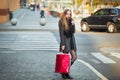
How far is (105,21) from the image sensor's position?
32844 mm

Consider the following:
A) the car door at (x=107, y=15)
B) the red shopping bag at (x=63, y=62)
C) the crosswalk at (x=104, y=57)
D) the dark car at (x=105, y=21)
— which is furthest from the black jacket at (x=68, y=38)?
the car door at (x=107, y=15)

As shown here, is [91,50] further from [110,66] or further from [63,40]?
[63,40]

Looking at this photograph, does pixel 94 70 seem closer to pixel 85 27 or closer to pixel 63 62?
pixel 63 62

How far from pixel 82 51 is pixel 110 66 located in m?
5.11

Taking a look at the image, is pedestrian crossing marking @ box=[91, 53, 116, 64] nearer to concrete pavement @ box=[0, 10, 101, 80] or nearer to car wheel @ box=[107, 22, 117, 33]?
concrete pavement @ box=[0, 10, 101, 80]

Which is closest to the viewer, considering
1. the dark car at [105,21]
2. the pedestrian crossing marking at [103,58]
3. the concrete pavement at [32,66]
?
the concrete pavement at [32,66]

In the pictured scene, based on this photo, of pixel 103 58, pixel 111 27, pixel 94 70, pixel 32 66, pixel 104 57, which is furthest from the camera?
pixel 111 27

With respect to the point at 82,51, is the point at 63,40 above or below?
above

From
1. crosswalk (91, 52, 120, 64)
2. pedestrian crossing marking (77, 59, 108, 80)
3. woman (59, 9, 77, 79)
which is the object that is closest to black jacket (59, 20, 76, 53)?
woman (59, 9, 77, 79)

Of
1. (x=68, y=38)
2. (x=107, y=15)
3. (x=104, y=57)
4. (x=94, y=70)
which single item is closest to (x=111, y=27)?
(x=107, y=15)

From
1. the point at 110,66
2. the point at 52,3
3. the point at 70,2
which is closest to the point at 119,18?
the point at 110,66

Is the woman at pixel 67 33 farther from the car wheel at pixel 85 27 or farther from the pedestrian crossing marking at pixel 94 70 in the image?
the car wheel at pixel 85 27

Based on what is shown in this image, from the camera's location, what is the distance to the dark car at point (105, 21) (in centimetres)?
3238

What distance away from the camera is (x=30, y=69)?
13.4 metres
